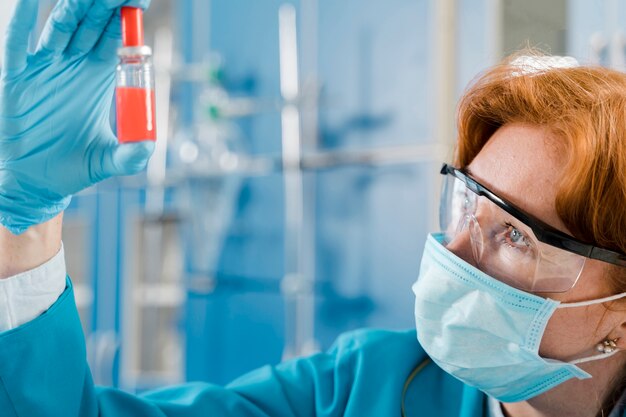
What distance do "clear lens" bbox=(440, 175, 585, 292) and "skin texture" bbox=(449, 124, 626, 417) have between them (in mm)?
19

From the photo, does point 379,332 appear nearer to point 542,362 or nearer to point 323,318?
point 542,362

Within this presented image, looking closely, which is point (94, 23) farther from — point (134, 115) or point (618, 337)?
→ point (618, 337)

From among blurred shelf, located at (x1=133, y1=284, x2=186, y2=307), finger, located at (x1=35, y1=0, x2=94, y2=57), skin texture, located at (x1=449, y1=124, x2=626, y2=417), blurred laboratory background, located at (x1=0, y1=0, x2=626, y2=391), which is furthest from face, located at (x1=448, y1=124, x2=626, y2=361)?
blurred shelf, located at (x1=133, y1=284, x2=186, y2=307)

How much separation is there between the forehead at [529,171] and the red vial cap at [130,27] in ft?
1.80

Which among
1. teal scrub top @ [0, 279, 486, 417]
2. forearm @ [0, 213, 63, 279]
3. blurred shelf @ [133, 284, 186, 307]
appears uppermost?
forearm @ [0, 213, 63, 279]

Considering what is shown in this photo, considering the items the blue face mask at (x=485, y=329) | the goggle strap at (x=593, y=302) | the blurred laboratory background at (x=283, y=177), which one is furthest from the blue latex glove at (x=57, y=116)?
the blurred laboratory background at (x=283, y=177)

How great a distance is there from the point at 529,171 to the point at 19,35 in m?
0.71

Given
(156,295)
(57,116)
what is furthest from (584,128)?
(156,295)

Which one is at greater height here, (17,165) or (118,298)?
(17,165)

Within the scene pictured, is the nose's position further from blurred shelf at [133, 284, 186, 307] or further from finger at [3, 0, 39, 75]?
blurred shelf at [133, 284, 186, 307]

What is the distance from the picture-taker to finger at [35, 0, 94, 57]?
96 centimetres

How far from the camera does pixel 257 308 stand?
2.77 m

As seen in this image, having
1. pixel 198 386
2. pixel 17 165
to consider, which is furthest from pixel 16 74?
pixel 198 386

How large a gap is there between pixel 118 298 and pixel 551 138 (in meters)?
2.38
